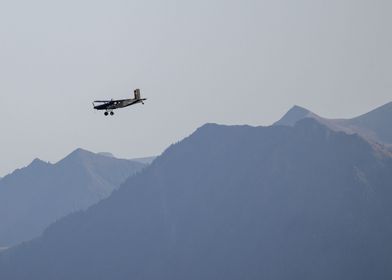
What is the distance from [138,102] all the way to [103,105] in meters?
6.78

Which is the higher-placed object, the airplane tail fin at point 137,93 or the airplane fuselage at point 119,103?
the airplane tail fin at point 137,93

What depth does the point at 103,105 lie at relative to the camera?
163750mm

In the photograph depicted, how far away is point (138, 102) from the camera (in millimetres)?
163375

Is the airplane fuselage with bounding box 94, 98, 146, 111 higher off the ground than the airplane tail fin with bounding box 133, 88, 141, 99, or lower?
lower
